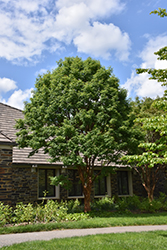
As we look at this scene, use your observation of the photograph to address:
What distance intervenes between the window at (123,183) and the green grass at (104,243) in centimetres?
1158

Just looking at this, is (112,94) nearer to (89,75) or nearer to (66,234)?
(89,75)

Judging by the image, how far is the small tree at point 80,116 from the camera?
11297 millimetres

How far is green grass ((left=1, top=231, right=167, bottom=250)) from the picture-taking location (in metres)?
6.29

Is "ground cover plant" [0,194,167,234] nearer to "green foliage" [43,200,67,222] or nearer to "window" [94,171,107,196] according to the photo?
"green foliage" [43,200,67,222]

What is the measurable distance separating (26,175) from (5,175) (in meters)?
3.55

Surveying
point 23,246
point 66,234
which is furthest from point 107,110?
point 23,246

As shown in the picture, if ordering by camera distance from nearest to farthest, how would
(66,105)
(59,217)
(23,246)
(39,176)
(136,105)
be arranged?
(23,246), (59,217), (66,105), (39,176), (136,105)

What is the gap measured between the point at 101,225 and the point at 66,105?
18.8ft

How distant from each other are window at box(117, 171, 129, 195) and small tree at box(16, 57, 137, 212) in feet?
22.8

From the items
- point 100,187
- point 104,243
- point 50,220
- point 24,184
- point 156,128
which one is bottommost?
point 50,220

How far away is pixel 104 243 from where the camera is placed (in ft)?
22.1

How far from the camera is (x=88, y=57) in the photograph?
13.2 meters

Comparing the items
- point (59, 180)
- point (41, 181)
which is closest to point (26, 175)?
point (41, 181)

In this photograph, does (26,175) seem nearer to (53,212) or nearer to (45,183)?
(45,183)
